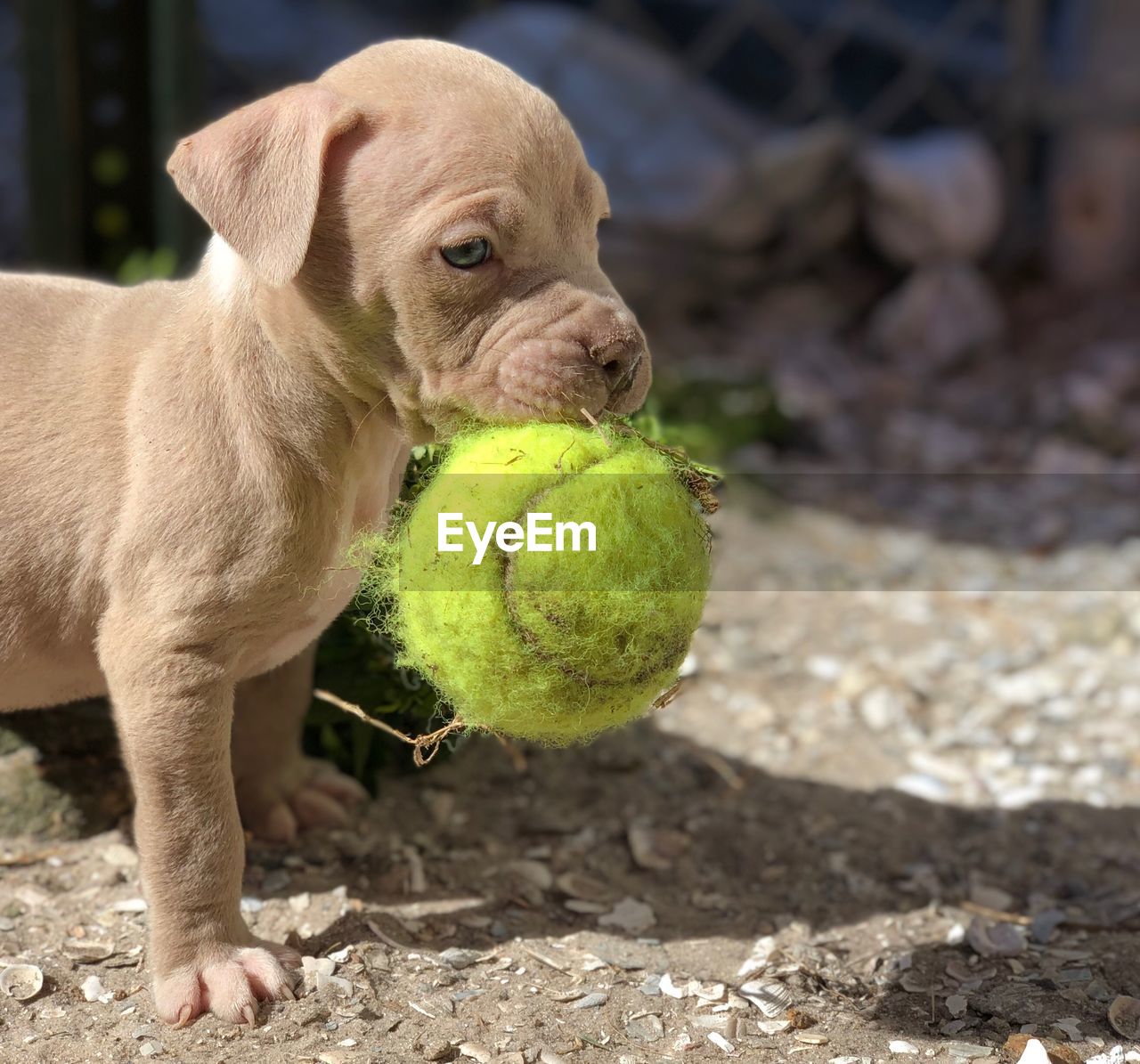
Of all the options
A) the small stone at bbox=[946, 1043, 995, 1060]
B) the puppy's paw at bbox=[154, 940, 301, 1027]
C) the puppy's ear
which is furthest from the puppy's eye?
the small stone at bbox=[946, 1043, 995, 1060]

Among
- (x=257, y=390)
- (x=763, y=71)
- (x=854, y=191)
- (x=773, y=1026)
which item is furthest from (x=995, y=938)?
(x=763, y=71)

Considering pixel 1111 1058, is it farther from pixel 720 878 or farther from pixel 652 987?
pixel 720 878

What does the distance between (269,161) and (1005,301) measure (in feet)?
21.8

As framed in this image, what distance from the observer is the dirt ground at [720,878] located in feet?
8.89

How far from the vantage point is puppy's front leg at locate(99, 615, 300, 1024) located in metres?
2.58

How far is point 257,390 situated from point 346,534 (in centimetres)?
32

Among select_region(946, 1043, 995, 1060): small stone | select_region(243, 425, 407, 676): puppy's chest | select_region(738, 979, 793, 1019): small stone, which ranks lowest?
select_region(738, 979, 793, 1019): small stone

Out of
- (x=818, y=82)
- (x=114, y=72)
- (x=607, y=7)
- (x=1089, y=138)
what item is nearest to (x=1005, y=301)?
(x=1089, y=138)

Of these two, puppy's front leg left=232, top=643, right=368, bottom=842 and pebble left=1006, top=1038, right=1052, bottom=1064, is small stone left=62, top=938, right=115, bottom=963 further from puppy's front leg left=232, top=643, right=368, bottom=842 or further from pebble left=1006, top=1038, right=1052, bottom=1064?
pebble left=1006, top=1038, right=1052, bottom=1064

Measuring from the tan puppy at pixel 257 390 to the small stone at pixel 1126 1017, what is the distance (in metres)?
1.51

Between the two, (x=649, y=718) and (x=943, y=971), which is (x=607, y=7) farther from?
(x=943, y=971)

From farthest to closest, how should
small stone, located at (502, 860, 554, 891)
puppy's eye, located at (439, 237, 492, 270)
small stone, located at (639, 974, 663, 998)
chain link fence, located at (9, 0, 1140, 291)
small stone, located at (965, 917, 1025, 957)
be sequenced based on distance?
chain link fence, located at (9, 0, 1140, 291) < small stone, located at (502, 860, 554, 891) < small stone, located at (965, 917, 1025, 957) < small stone, located at (639, 974, 663, 998) < puppy's eye, located at (439, 237, 492, 270)

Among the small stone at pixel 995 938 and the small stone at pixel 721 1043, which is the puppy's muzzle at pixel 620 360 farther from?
the small stone at pixel 995 938

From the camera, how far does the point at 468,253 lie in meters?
2.36
